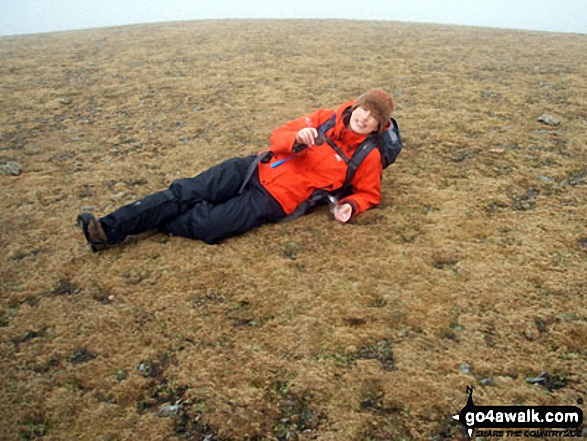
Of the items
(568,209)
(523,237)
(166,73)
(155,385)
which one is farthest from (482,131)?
(166,73)

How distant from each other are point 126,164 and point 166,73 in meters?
5.35

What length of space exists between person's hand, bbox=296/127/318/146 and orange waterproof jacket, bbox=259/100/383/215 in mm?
203

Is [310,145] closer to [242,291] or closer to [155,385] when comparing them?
[242,291]

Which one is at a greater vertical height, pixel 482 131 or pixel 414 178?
pixel 482 131

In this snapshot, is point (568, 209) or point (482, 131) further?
point (482, 131)

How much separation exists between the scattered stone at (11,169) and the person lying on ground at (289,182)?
9.01ft

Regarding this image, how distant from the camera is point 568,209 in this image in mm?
4664

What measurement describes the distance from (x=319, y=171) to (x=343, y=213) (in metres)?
0.54

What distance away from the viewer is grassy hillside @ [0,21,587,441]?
9.03 ft

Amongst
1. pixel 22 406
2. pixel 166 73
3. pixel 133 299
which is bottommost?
pixel 22 406

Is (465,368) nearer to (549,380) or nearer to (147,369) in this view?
(549,380)

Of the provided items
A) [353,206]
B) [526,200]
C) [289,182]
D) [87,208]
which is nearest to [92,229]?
[87,208]

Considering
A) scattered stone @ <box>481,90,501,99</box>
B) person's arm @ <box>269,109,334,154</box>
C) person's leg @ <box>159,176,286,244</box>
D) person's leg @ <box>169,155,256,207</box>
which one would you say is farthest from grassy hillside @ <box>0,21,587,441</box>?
person's arm @ <box>269,109,334,154</box>

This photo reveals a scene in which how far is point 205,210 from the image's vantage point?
443 centimetres
